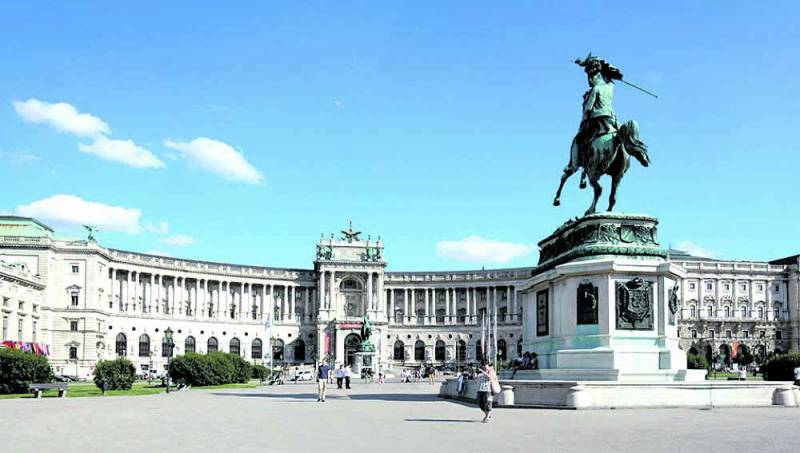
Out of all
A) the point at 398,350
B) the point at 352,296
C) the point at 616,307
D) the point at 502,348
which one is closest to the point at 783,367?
the point at 616,307

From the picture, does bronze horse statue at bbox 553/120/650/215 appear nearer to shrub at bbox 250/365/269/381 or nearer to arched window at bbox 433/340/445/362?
shrub at bbox 250/365/269/381

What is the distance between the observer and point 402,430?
23.7 m

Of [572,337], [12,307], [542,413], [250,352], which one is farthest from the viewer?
[250,352]

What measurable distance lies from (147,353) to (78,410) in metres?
103

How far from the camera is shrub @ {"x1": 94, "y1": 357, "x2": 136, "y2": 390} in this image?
191 ft

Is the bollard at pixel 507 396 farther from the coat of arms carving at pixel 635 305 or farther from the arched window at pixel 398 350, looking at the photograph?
the arched window at pixel 398 350

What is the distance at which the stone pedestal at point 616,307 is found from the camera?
102ft

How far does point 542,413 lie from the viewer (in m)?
28.0

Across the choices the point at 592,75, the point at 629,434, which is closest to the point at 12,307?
the point at 592,75

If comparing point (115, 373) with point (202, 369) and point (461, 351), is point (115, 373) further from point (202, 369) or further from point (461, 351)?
point (461, 351)

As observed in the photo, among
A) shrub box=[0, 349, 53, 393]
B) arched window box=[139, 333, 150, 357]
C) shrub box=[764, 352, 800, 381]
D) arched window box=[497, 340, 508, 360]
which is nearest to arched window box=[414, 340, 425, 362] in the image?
arched window box=[497, 340, 508, 360]

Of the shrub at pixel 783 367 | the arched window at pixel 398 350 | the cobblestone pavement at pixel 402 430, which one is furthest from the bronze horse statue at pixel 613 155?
the arched window at pixel 398 350

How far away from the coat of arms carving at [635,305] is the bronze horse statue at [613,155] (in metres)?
3.64

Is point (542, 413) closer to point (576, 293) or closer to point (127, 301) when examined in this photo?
point (576, 293)
